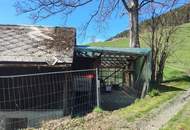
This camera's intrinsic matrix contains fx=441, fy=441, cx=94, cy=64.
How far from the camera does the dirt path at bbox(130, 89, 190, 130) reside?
11.0m

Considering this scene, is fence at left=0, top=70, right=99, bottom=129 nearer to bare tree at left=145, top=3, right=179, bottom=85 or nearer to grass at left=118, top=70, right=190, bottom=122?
grass at left=118, top=70, right=190, bottom=122

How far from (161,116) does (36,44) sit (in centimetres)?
632

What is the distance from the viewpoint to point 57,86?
1534 centimetres

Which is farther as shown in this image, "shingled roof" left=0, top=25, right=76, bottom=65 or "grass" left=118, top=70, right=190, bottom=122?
"shingled roof" left=0, top=25, right=76, bottom=65

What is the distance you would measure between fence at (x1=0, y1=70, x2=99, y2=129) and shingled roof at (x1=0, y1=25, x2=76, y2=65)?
2.13 feet

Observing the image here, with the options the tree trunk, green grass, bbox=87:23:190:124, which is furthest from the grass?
the tree trunk

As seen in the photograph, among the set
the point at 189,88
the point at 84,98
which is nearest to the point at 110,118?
the point at 84,98

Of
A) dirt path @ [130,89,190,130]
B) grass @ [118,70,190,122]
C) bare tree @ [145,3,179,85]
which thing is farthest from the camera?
bare tree @ [145,3,179,85]

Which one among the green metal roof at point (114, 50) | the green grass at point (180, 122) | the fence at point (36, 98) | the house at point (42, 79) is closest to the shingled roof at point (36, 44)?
the house at point (42, 79)

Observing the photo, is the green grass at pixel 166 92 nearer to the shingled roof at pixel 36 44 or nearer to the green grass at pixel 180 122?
the green grass at pixel 180 122

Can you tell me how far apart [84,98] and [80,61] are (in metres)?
3.58

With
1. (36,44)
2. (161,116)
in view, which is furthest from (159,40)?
(161,116)

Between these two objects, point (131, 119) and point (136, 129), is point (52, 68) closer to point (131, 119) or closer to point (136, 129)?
point (131, 119)

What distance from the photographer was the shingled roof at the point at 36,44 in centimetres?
1510
